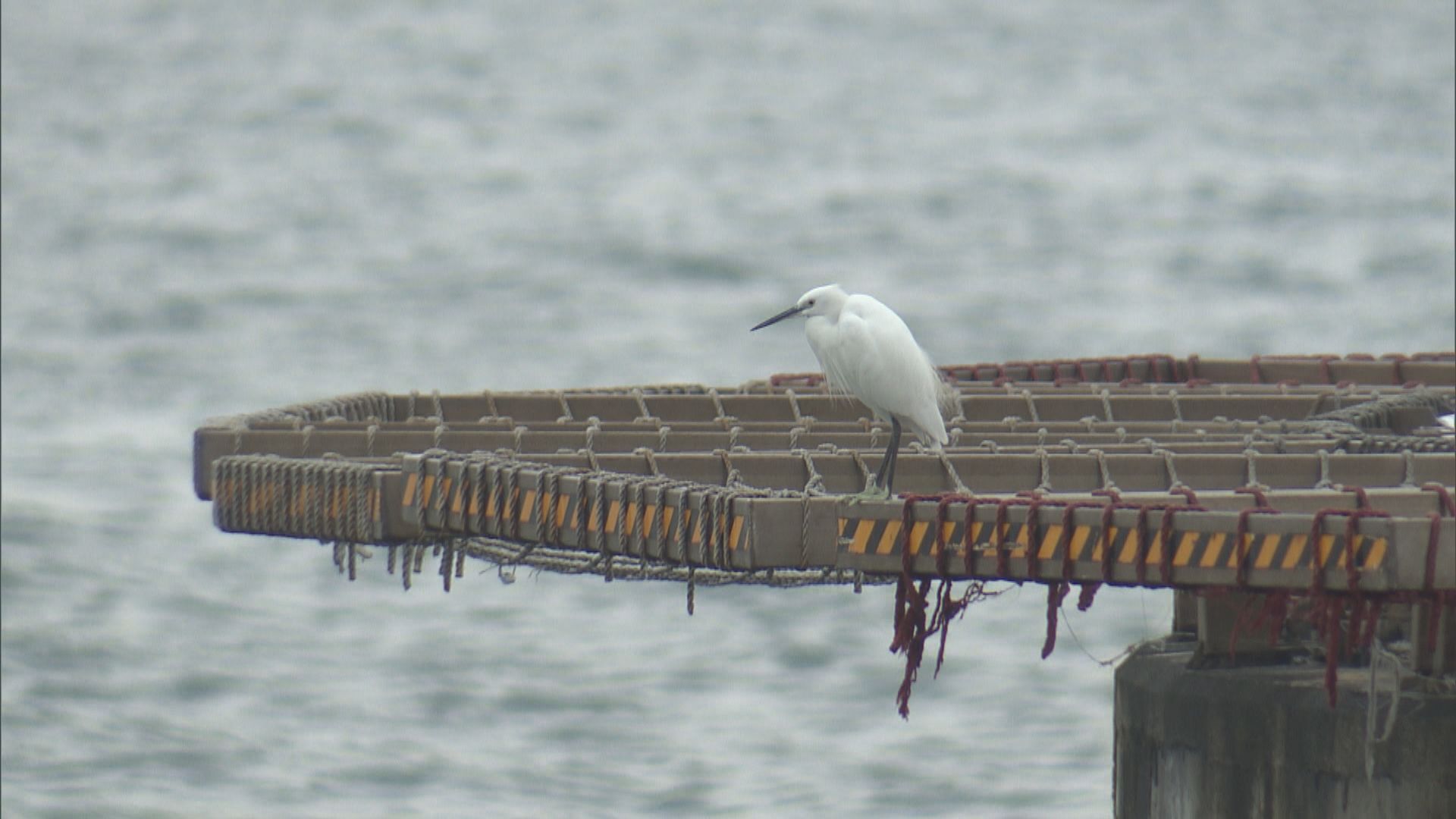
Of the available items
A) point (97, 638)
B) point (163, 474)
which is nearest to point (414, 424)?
point (97, 638)

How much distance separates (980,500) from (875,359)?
116 centimetres

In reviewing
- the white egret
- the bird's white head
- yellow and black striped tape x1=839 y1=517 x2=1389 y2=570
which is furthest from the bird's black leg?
the bird's white head

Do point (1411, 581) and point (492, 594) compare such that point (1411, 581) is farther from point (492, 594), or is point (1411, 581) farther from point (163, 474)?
point (163, 474)

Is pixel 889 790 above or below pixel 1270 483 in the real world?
below

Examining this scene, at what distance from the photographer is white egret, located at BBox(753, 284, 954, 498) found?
1523cm

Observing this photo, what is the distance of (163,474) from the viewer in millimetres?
60406

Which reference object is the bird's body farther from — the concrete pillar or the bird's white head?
the concrete pillar

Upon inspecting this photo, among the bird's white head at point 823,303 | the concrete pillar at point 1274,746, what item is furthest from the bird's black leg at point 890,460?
the concrete pillar at point 1274,746

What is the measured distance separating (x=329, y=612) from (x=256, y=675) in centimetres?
Answer: 501

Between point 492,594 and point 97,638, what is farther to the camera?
point 492,594

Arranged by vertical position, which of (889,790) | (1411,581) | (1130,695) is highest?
(1411,581)

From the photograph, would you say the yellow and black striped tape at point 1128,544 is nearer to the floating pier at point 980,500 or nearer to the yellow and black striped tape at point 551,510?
the floating pier at point 980,500

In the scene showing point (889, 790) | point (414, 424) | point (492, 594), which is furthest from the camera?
point (492, 594)

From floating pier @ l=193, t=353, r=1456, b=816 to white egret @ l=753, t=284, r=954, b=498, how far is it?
709 mm
